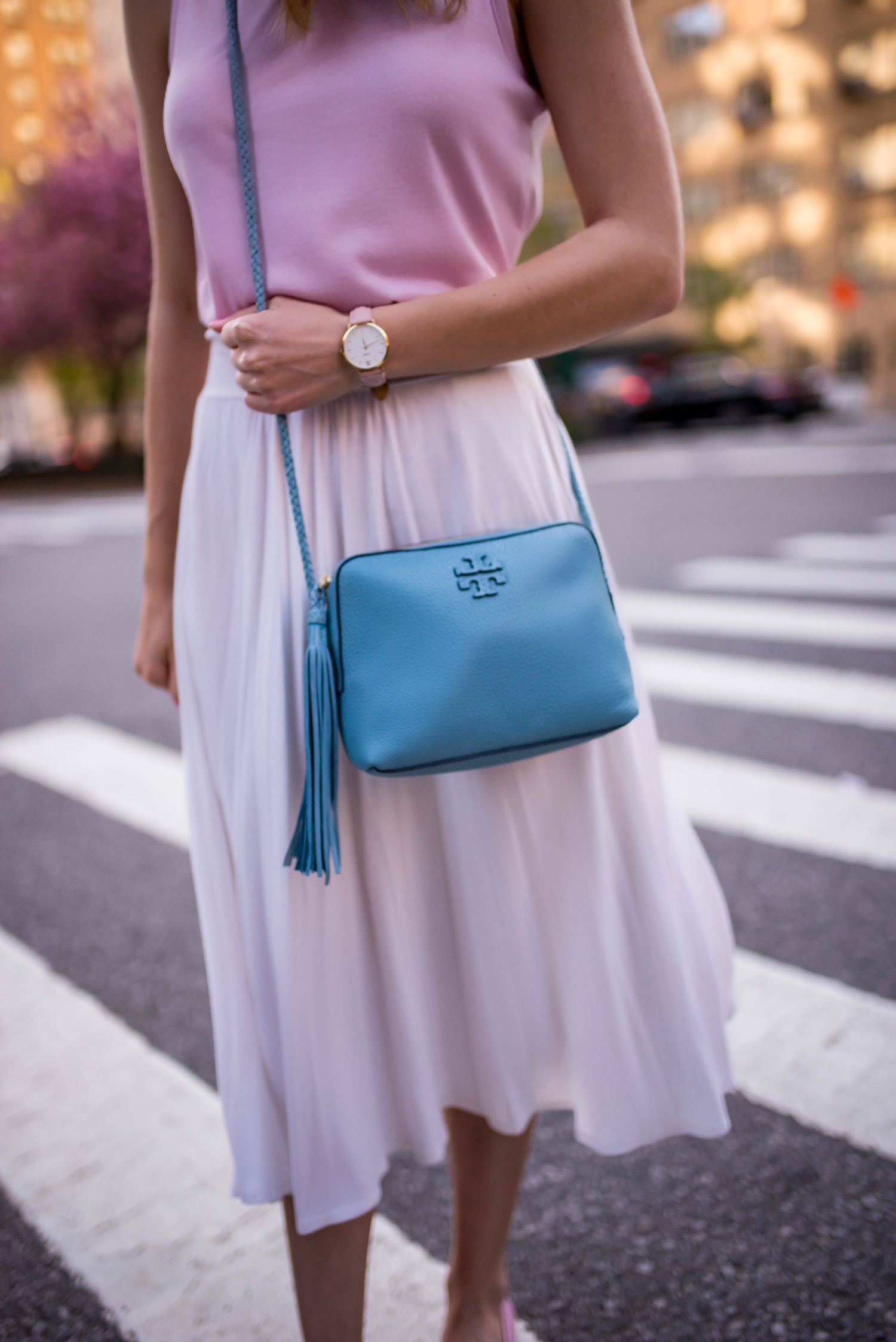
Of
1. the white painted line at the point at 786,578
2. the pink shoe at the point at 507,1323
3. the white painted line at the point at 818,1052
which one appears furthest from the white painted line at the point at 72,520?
the pink shoe at the point at 507,1323

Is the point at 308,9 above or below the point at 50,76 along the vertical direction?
below

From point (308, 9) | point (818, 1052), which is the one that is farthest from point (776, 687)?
point (308, 9)

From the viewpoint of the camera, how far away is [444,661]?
1094 millimetres

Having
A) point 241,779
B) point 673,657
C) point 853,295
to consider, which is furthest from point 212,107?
point 853,295

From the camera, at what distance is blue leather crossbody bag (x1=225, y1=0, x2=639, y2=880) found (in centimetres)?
109

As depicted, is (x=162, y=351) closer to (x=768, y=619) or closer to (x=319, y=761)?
(x=319, y=761)

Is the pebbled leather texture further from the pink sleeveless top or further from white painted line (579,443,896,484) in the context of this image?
white painted line (579,443,896,484)

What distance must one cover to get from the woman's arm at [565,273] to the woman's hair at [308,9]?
9 cm

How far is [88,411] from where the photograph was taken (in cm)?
4578

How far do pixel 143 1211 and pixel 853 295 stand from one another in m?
38.2

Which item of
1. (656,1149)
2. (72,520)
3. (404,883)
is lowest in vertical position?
(656,1149)

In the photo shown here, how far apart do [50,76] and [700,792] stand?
1603 inches

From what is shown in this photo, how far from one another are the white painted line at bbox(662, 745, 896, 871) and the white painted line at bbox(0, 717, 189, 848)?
1721mm

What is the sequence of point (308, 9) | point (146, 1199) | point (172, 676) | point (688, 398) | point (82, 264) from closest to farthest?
point (308, 9), point (172, 676), point (146, 1199), point (688, 398), point (82, 264)
